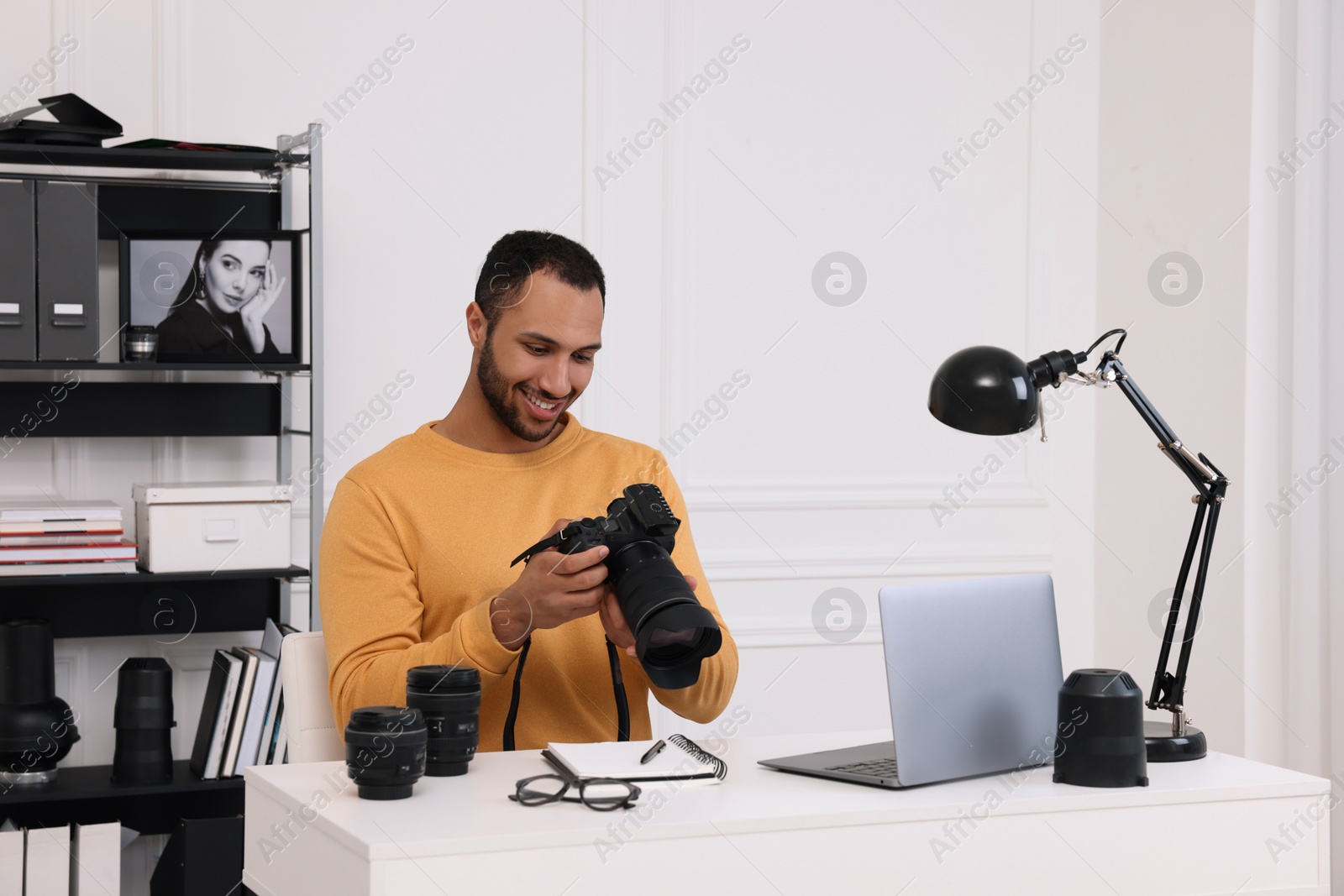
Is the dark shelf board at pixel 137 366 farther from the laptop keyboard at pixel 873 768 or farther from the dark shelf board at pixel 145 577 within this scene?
the laptop keyboard at pixel 873 768

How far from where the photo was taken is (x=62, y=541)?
2395mm

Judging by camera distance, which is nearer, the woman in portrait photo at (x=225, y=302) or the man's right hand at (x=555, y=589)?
the man's right hand at (x=555, y=589)

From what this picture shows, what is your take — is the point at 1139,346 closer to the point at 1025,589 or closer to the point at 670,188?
the point at 670,188

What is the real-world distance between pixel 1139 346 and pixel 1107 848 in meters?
2.10

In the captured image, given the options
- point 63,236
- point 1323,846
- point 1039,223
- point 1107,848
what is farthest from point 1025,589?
point 1039,223

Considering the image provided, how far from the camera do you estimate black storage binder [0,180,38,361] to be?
7.71 ft

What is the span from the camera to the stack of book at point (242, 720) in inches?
97.5

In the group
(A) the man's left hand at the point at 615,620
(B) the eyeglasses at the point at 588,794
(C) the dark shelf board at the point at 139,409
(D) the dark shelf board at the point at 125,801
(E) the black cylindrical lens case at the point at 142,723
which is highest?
(C) the dark shelf board at the point at 139,409

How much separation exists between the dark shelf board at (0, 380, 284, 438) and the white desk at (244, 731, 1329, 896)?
151 cm

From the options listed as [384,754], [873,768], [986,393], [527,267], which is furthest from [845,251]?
[384,754]

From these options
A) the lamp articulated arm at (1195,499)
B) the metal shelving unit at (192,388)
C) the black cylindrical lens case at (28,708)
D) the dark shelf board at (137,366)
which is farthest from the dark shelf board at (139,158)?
the lamp articulated arm at (1195,499)

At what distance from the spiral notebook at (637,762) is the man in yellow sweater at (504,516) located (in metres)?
0.23

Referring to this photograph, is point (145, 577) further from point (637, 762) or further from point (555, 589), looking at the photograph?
point (637, 762)

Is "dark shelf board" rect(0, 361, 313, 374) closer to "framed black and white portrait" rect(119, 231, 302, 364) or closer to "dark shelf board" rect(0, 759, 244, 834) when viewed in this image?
"framed black and white portrait" rect(119, 231, 302, 364)
